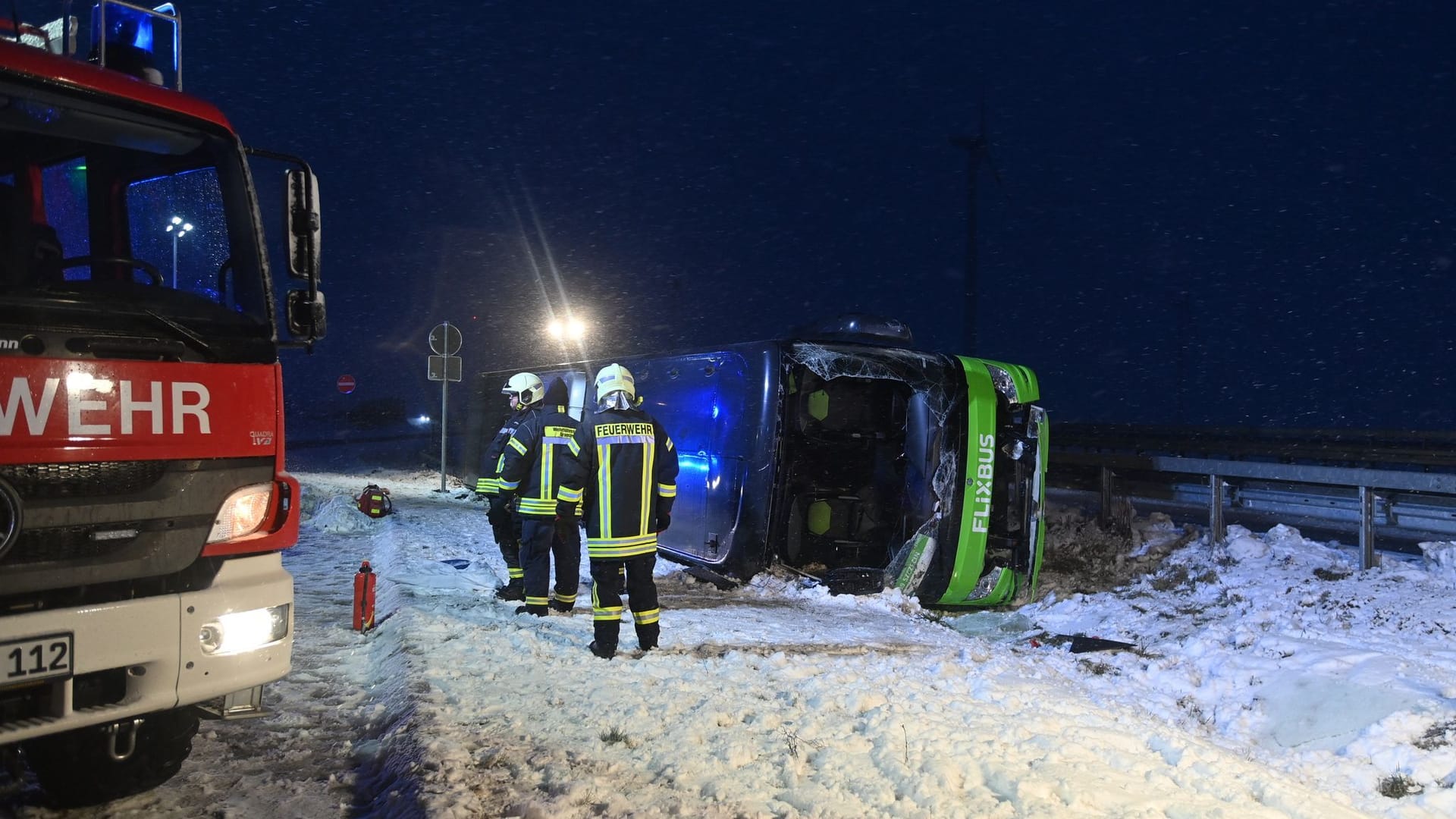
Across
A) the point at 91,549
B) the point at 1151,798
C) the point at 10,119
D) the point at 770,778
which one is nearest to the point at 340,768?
the point at 91,549

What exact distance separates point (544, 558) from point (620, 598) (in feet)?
3.45

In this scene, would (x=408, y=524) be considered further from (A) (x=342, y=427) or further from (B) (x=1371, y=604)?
(A) (x=342, y=427)

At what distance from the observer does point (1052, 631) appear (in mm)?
7711

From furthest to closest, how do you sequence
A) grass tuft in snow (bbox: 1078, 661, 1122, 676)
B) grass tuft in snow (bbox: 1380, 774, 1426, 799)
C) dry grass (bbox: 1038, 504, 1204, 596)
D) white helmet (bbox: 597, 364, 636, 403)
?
dry grass (bbox: 1038, 504, 1204, 596), grass tuft in snow (bbox: 1078, 661, 1122, 676), white helmet (bbox: 597, 364, 636, 403), grass tuft in snow (bbox: 1380, 774, 1426, 799)

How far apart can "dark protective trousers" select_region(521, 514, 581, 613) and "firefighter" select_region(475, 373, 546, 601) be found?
1.00 meters

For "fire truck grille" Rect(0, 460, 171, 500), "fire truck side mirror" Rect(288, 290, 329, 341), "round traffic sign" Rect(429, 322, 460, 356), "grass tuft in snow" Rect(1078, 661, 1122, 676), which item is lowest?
"grass tuft in snow" Rect(1078, 661, 1122, 676)

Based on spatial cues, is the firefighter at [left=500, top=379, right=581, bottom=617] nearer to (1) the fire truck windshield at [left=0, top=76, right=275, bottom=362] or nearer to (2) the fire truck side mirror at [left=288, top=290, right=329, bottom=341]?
(2) the fire truck side mirror at [left=288, top=290, right=329, bottom=341]

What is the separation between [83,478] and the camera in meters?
3.06

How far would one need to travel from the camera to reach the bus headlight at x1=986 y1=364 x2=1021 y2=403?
8.36 metres

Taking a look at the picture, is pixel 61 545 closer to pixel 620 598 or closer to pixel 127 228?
pixel 127 228

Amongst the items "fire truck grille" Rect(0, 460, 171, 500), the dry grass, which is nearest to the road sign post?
the dry grass

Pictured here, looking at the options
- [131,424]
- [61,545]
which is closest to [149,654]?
[61,545]

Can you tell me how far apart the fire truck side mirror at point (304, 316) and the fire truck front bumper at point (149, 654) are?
3.28 feet

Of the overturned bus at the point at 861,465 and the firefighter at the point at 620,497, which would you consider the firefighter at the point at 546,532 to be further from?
the overturned bus at the point at 861,465
